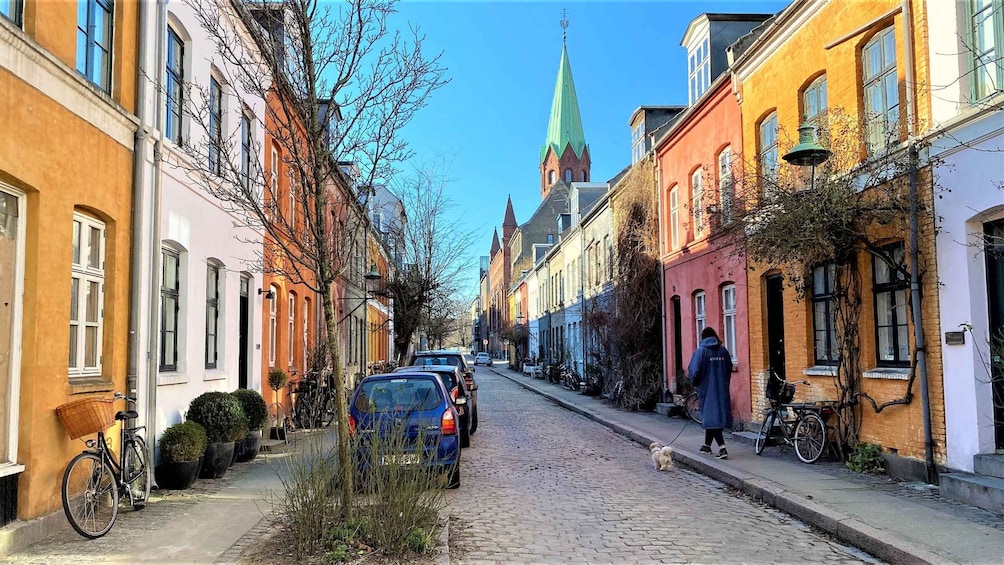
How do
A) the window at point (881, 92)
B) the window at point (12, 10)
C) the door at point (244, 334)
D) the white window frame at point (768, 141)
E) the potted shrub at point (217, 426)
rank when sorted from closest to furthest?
the window at point (12, 10), the window at point (881, 92), the potted shrub at point (217, 426), the white window frame at point (768, 141), the door at point (244, 334)

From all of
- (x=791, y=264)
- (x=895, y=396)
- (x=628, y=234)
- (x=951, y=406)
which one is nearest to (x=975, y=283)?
(x=951, y=406)

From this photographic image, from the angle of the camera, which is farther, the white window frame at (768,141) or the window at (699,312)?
the window at (699,312)

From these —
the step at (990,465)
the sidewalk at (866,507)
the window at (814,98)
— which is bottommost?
the sidewalk at (866,507)

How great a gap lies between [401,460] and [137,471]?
336cm

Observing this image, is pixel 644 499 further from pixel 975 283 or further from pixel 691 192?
pixel 691 192

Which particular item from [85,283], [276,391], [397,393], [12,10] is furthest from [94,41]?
[276,391]

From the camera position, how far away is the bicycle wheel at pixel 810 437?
10234 millimetres

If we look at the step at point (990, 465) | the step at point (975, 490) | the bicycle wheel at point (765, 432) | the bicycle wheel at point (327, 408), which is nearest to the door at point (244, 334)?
the bicycle wheel at point (327, 408)

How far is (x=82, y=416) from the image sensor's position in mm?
6695

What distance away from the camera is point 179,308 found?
399 inches

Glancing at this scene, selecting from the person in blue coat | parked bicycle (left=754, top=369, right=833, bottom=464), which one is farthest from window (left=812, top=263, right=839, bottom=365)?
the person in blue coat

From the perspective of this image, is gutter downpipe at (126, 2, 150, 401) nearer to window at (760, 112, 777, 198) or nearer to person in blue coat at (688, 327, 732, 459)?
person in blue coat at (688, 327, 732, 459)

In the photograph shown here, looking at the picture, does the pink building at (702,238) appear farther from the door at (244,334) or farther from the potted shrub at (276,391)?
the potted shrub at (276,391)

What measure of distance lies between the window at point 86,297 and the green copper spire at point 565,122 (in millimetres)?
77386
